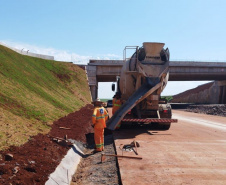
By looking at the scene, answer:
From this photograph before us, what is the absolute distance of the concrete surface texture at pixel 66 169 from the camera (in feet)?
16.6

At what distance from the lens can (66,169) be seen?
5.98 metres

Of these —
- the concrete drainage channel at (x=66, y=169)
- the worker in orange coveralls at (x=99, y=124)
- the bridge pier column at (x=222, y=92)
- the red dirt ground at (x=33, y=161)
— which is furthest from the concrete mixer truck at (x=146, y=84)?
the bridge pier column at (x=222, y=92)

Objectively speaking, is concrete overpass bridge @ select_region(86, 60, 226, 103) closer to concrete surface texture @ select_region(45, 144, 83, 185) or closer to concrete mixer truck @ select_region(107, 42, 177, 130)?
concrete mixer truck @ select_region(107, 42, 177, 130)

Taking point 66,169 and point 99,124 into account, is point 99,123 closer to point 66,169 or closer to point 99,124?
point 99,124

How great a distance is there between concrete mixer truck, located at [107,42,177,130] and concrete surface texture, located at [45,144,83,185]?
137 inches

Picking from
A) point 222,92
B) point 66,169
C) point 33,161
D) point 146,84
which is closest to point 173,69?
point 222,92

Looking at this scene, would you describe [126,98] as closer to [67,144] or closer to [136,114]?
[136,114]

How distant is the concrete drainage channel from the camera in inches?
199

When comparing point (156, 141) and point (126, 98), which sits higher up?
point (126, 98)

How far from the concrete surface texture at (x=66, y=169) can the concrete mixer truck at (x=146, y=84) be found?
3.48 metres

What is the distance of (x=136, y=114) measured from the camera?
471 inches

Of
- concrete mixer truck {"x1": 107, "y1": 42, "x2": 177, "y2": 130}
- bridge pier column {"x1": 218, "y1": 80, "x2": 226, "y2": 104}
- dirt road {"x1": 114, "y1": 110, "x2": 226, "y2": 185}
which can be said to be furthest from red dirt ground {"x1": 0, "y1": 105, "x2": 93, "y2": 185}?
bridge pier column {"x1": 218, "y1": 80, "x2": 226, "y2": 104}

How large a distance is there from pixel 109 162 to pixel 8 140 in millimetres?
2803

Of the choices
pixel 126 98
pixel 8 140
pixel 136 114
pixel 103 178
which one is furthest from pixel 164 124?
pixel 8 140
